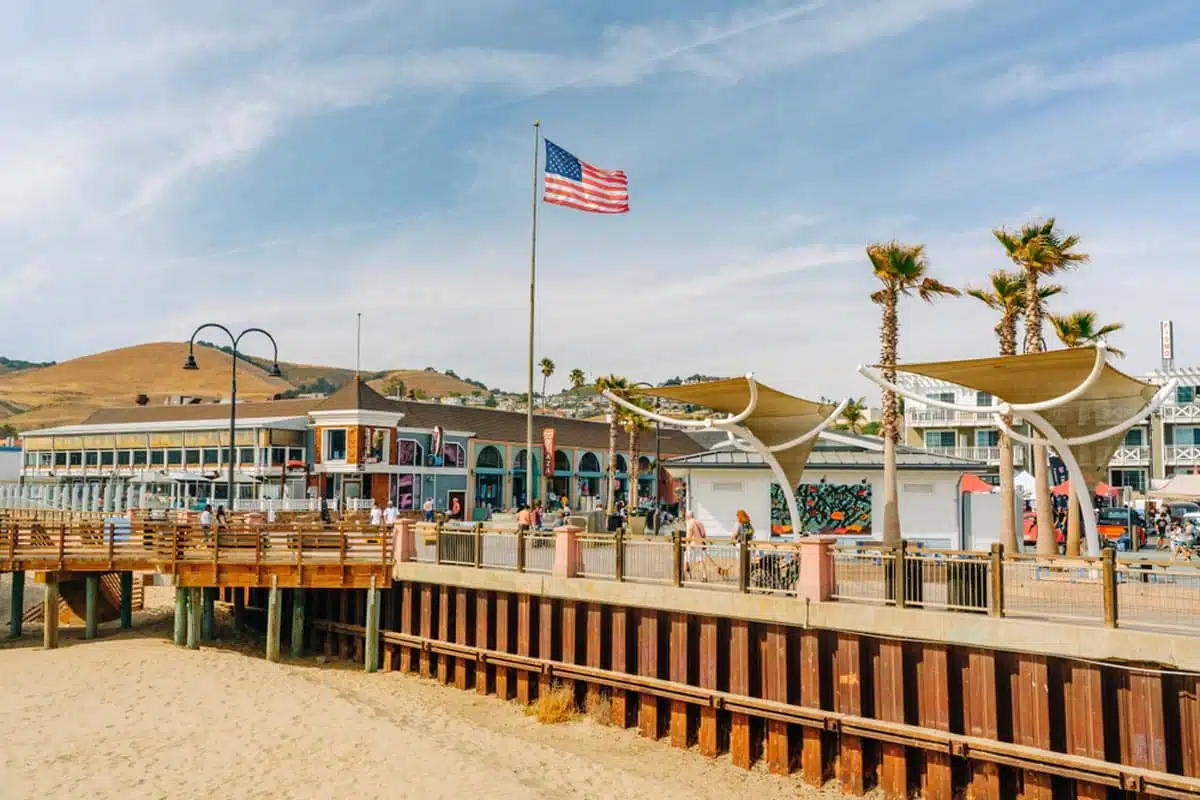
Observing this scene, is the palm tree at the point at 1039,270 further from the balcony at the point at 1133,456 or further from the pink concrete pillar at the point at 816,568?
the balcony at the point at 1133,456

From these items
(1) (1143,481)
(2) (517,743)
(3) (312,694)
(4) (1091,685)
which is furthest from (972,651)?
(1) (1143,481)

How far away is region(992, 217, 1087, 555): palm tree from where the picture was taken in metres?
23.9

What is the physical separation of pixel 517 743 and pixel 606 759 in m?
1.68

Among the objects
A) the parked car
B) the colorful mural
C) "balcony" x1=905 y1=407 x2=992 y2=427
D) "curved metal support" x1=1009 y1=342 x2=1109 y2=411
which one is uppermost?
"balcony" x1=905 y1=407 x2=992 y2=427

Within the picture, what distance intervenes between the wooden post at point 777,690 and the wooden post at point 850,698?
894 mm

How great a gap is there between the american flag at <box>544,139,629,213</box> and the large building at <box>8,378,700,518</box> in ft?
55.4

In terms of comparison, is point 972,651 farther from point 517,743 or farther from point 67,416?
point 67,416

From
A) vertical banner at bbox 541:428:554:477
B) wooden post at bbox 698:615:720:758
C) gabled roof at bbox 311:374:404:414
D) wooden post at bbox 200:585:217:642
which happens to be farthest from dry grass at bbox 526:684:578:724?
gabled roof at bbox 311:374:404:414

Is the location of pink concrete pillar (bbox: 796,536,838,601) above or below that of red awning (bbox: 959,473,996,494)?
below

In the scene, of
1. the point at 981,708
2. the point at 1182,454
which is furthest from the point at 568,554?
the point at 1182,454

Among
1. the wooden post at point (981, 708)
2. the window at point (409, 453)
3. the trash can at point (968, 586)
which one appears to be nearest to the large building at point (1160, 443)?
the window at point (409, 453)

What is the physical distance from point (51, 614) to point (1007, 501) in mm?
25167

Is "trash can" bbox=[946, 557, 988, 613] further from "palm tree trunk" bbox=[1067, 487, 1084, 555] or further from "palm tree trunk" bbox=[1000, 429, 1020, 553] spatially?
"palm tree trunk" bbox=[1067, 487, 1084, 555]

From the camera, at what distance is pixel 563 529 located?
60.0 feet
